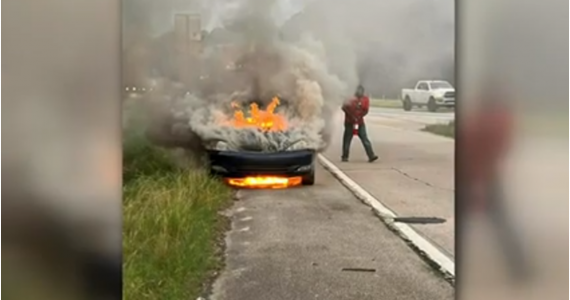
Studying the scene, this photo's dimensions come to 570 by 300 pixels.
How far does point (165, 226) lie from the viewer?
8.84 ft

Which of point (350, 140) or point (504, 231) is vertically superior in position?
point (350, 140)

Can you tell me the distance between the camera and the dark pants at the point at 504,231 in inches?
106

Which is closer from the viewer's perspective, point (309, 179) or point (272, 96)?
point (272, 96)

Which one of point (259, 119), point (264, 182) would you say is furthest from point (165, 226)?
point (259, 119)

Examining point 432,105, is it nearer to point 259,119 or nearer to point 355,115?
point 355,115

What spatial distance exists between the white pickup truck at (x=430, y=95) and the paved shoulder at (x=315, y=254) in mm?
368

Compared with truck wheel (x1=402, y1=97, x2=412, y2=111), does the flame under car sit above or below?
below

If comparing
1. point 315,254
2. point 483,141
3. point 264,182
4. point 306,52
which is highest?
point 306,52

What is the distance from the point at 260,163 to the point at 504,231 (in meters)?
0.82

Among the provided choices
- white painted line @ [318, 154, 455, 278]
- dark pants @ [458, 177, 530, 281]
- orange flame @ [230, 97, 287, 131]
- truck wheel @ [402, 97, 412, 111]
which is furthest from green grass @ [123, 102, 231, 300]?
dark pants @ [458, 177, 530, 281]

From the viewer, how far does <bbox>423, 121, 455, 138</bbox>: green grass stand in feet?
8.91

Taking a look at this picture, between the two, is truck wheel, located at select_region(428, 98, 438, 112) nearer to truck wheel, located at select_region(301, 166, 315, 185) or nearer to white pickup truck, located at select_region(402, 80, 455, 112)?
white pickup truck, located at select_region(402, 80, 455, 112)

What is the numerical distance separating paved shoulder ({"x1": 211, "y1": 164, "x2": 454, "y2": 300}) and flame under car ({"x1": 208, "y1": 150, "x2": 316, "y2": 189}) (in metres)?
0.03

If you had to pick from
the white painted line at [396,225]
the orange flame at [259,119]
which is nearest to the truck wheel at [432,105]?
the white painted line at [396,225]
